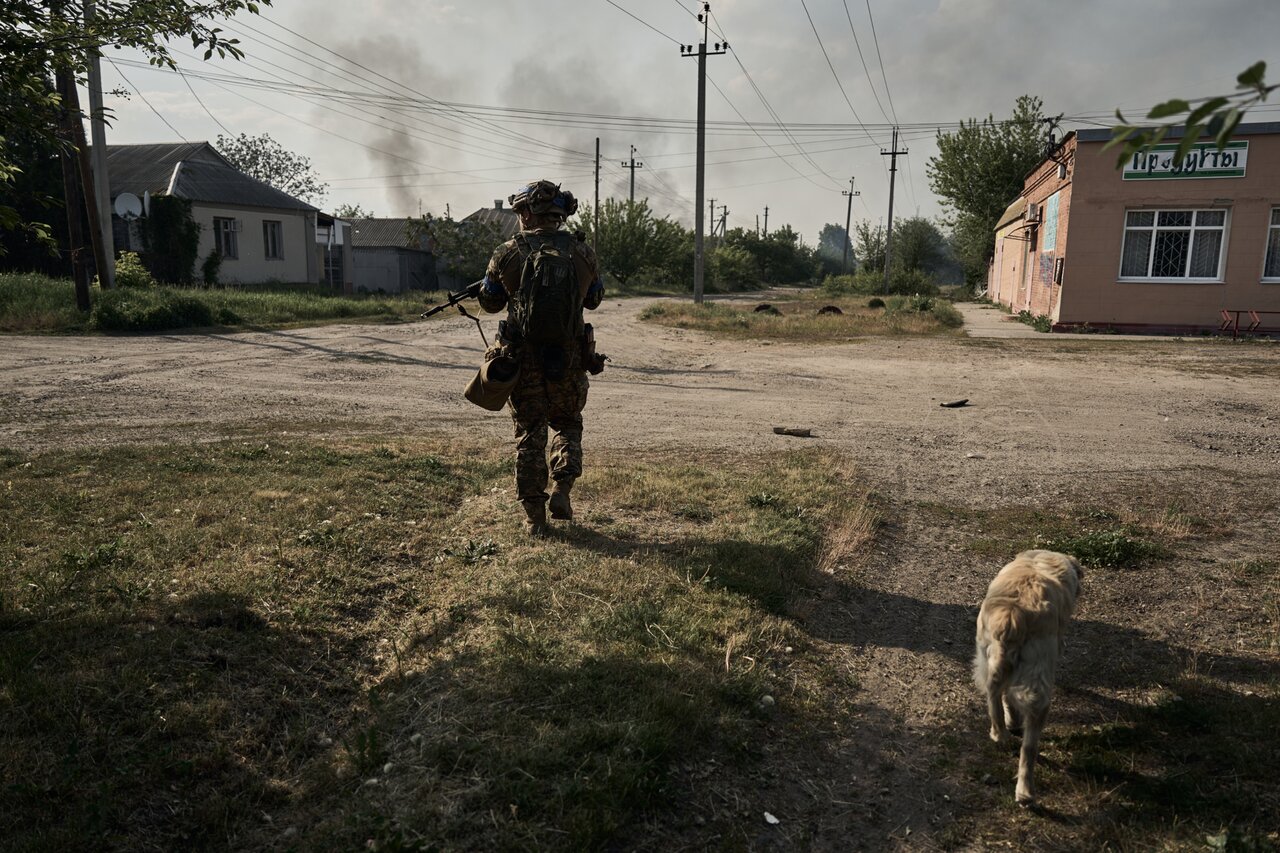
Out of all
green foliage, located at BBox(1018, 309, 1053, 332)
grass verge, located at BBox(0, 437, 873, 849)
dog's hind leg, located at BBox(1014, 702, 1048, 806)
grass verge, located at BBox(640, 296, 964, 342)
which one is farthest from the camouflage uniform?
green foliage, located at BBox(1018, 309, 1053, 332)

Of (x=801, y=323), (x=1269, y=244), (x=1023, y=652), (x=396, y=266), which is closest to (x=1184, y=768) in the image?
(x=1023, y=652)

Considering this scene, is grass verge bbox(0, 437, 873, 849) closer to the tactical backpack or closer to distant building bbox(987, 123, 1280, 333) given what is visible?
the tactical backpack

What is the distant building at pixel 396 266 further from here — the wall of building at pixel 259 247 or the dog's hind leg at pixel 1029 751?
the dog's hind leg at pixel 1029 751

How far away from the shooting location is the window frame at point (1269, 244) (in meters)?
18.8

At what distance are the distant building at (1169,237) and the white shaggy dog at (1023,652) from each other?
18.9 metres

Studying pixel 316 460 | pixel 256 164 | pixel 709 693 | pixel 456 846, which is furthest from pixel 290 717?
pixel 256 164

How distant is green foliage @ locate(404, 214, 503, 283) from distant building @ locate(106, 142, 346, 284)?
7160 millimetres

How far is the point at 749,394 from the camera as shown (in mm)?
11359

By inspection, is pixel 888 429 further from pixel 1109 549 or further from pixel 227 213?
pixel 227 213

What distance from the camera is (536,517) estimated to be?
5137 millimetres

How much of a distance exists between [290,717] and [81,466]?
4.09 meters

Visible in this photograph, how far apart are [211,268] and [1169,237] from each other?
2878 cm

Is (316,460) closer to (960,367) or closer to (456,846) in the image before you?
(456,846)

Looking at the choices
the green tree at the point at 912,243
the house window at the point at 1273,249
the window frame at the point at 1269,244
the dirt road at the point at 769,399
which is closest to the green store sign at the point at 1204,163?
the window frame at the point at 1269,244
